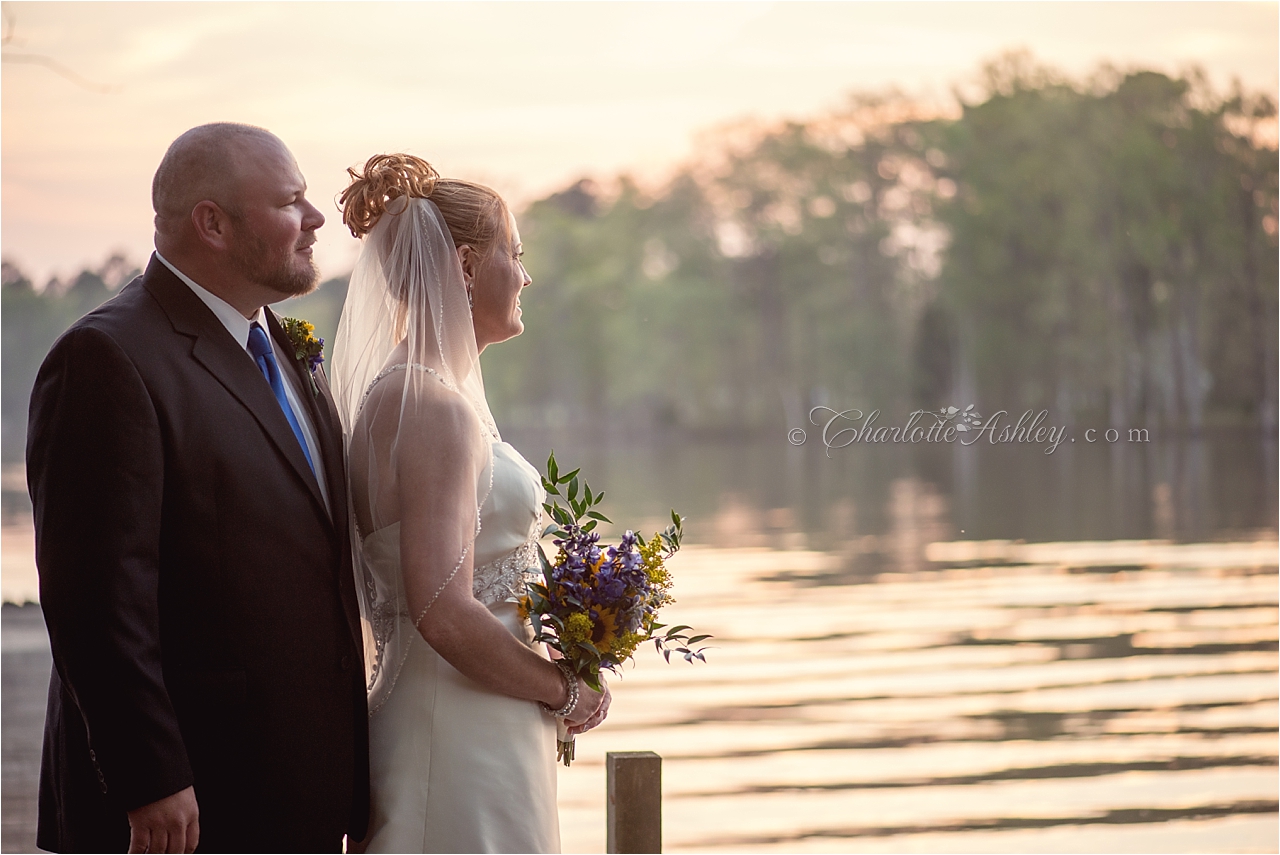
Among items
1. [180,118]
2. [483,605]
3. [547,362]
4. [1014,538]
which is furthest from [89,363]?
[547,362]

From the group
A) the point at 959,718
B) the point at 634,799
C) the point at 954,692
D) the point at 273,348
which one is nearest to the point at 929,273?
the point at 954,692

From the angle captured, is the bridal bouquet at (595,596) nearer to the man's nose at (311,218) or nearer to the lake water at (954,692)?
the man's nose at (311,218)

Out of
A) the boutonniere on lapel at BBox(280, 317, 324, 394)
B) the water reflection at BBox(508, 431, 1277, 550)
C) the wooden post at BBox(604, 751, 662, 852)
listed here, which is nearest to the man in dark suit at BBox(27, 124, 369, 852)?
the boutonniere on lapel at BBox(280, 317, 324, 394)

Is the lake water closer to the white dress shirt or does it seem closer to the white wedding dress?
the white wedding dress

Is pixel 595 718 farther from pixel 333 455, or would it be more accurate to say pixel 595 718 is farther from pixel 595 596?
pixel 333 455

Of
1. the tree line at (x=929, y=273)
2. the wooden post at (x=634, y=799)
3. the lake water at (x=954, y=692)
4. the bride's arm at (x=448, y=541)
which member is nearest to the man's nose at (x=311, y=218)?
the bride's arm at (x=448, y=541)

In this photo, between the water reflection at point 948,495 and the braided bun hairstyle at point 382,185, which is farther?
the water reflection at point 948,495

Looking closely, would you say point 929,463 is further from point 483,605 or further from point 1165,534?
point 483,605

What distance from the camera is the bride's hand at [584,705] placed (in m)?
2.44

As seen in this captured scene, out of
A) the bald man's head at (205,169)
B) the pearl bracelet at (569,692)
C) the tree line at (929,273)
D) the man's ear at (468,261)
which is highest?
the tree line at (929,273)

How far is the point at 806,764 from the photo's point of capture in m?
6.47

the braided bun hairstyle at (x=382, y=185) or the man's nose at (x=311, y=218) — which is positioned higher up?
the braided bun hairstyle at (x=382, y=185)

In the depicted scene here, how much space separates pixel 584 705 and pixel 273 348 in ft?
2.81

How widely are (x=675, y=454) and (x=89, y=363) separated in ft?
137
